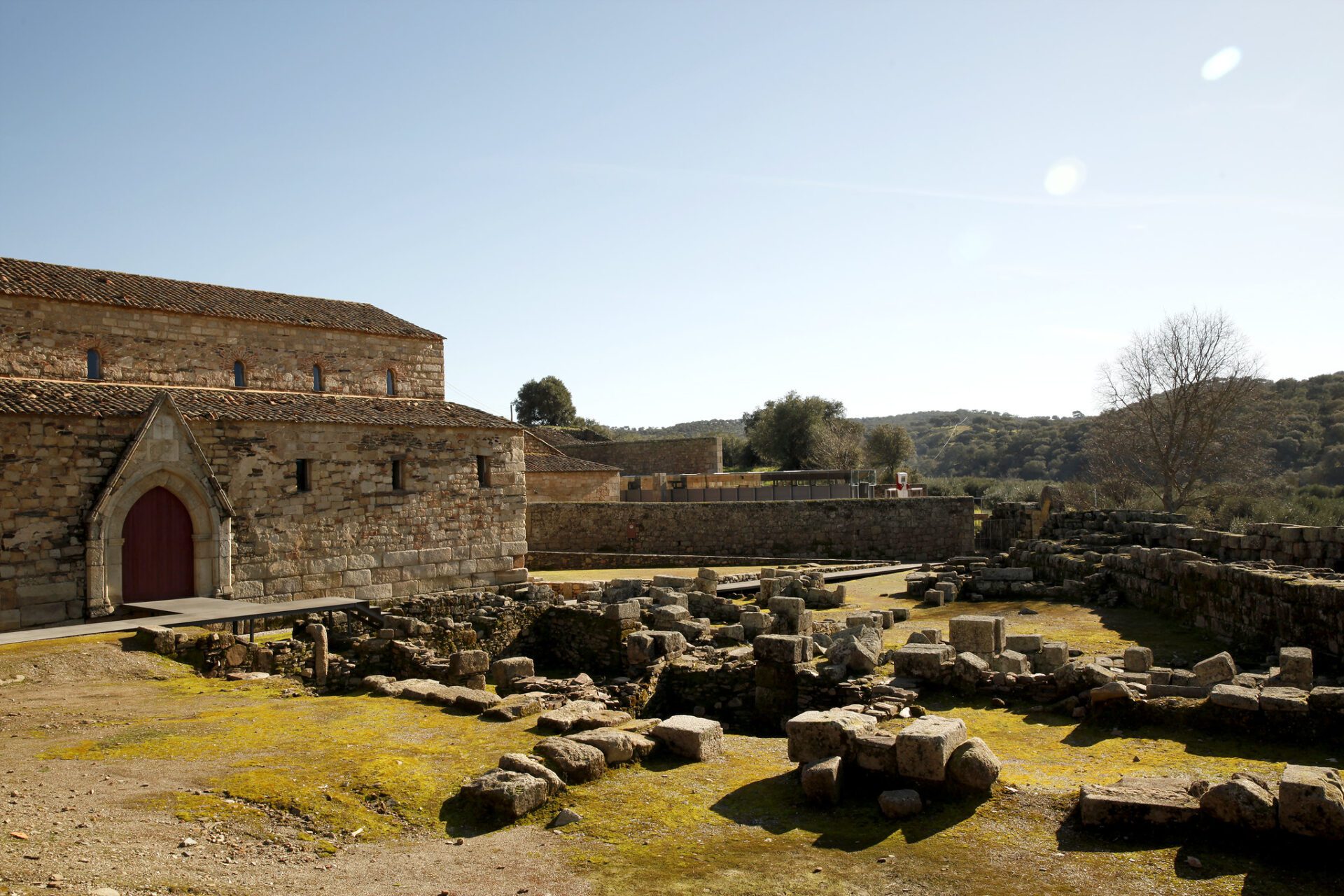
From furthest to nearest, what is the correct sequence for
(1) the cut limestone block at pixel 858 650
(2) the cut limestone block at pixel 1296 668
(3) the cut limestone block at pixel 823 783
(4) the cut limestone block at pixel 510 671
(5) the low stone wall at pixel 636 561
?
1. (5) the low stone wall at pixel 636 561
2. (4) the cut limestone block at pixel 510 671
3. (1) the cut limestone block at pixel 858 650
4. (2) the cut limestone block at pixel 1296 668
5. (3) the cut limestone block at pixel 823 783

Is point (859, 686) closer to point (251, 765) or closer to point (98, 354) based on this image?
point (251, 765)

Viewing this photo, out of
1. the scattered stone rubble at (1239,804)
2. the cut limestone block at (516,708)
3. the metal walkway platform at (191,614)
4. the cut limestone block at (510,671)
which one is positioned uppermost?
the metal walkway platform at (191,614)

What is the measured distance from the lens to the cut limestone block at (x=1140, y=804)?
6500mm

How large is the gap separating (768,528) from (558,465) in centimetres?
988

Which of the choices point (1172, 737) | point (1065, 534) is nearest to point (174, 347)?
point (1172, 737)

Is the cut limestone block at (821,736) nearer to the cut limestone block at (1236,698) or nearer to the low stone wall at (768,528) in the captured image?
the cut limestone block at (1236,698)

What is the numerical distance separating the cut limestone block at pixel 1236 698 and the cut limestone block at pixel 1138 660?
2359 mm

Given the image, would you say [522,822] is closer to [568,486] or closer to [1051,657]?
[1051,657]

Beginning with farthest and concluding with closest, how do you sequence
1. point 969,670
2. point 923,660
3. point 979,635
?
point 979,635, point 923,660, point 969,670

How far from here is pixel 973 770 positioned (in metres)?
7.27

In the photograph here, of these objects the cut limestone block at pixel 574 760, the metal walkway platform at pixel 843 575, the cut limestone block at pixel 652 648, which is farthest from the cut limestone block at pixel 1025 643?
the metal walkway platform at pixel 843 575

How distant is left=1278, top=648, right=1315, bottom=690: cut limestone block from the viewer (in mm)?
10094

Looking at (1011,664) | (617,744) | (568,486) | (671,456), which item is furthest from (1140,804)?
(671,456)

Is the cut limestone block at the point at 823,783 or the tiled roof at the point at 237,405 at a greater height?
the tiled roof at the point at 237,405
